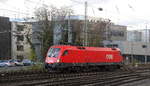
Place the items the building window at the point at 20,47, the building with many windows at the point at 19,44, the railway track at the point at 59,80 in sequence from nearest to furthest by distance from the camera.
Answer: the railway track at the point at 59,80, the building with many windows at the point at 19,44, the building window at the point at 20,47

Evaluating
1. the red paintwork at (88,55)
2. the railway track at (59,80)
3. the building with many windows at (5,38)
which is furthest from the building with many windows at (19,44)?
the railway track at (59,80)

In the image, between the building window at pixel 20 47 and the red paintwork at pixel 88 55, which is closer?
the red paintwork at pixel 88 55

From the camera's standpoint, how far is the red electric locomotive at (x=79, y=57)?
28.2 metres

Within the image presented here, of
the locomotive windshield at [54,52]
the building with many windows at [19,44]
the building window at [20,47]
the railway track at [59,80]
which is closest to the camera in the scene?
the railway track at [59,80]

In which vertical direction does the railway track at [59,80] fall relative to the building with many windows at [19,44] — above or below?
below

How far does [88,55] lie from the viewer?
31.4 m

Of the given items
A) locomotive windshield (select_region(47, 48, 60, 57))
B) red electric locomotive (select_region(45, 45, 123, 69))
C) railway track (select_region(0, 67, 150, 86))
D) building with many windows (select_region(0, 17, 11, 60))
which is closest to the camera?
railway track (select_region(0, 67, 150, 86))

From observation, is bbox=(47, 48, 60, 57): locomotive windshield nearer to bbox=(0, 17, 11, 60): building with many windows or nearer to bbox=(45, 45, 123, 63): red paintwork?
bbox=(45, 45, 123, 63): red paintwork

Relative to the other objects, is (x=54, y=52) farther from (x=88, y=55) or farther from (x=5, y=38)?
(x=5, y=38)

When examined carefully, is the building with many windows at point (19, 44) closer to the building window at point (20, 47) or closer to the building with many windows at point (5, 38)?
the building window at point (20, 47)

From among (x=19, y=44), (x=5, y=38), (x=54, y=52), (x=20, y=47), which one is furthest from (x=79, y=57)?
(x=20, y=47)

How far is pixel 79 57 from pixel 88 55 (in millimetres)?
1616

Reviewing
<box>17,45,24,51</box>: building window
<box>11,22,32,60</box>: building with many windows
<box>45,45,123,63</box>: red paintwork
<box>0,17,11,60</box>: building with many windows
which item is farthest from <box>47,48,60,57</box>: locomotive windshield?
<box>17,45,24,51</box>: building window

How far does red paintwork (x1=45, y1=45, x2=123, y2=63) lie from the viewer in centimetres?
2862
